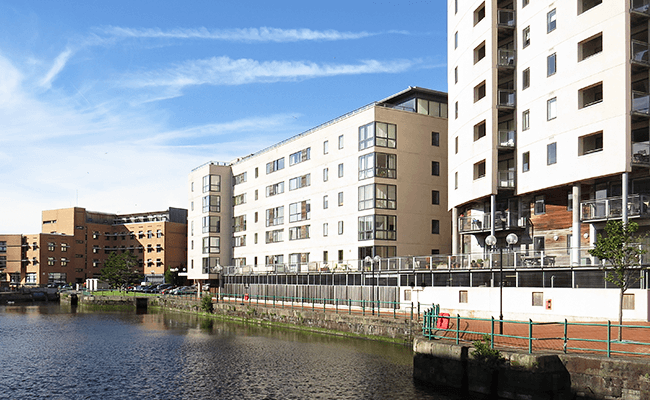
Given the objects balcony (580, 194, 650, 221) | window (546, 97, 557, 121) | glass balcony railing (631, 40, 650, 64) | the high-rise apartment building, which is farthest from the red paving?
glass balcony railing (631, 40, 650, 64)

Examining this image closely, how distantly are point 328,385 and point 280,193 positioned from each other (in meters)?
53.5

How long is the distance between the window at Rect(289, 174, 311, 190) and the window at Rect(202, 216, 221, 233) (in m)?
19.7

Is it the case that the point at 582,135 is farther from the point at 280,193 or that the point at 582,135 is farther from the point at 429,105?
the point at 280,193

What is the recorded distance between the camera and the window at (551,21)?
42781 mm

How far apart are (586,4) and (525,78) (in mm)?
6567

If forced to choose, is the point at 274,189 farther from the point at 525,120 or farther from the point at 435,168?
the point at 525,120

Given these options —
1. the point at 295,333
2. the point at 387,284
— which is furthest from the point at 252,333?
the point at 387,284

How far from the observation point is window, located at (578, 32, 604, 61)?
132 ft

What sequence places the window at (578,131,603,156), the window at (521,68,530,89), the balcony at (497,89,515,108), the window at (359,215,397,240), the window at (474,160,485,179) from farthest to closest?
the window at (359,215,397,240) < the window at (474,160,485,179) < the balcony at (497,89,515,108) < the window at (521,68,530,89) < the window at (578,131,603,156)

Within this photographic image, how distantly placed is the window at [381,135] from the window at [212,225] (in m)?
37.5

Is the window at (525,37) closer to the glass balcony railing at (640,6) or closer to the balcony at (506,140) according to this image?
the balcony at (506,140)

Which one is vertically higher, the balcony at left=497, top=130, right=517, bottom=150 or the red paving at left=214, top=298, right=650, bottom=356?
the balcony at left=497, top=130, right=517, bottom=150

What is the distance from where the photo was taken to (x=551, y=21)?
43.1 metres

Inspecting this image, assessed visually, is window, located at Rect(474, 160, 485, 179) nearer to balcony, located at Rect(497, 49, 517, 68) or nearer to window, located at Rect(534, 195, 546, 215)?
window, located at Rect(534, 195, 546, 215)
